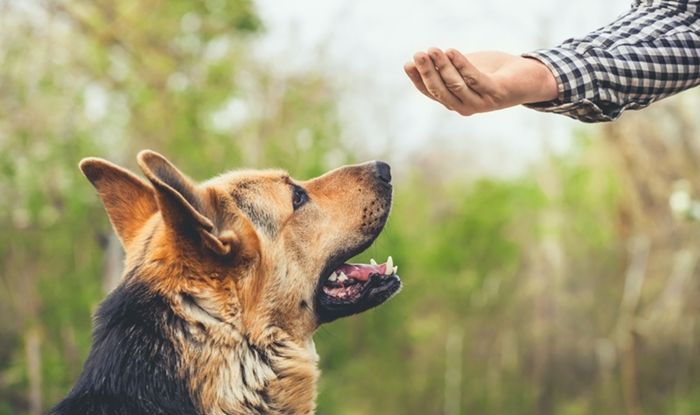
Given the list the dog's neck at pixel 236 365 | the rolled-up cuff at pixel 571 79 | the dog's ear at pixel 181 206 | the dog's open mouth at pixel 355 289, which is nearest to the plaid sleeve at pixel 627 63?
the rolled-up cuff at pixel 571 79

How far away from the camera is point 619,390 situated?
18875 millimetres

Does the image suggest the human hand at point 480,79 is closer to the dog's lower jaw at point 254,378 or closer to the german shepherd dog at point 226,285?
the german shepherd dog at point 226,285

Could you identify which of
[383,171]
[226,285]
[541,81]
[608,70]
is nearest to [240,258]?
[226,285]

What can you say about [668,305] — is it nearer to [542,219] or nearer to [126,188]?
[542,219]

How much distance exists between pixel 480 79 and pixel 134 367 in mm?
1588

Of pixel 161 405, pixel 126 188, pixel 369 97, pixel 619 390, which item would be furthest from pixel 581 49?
pixel 369 97

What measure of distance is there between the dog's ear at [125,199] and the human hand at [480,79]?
5.43 ft

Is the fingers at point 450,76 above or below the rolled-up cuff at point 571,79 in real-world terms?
above

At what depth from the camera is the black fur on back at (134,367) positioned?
327cm

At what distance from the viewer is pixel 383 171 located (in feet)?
14.8

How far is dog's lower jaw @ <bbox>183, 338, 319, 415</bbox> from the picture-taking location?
342 cm

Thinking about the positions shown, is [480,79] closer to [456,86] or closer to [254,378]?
[456,86]

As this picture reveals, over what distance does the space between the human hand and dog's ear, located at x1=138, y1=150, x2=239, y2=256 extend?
101 centimetres

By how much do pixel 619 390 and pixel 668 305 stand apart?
3208 mm
